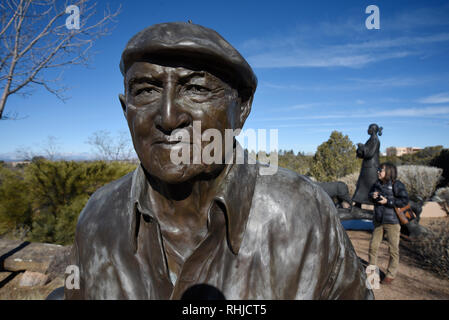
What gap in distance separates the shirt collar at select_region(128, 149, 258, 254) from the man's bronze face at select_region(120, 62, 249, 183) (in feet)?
0.51

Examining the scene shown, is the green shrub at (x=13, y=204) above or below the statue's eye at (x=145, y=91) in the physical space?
below

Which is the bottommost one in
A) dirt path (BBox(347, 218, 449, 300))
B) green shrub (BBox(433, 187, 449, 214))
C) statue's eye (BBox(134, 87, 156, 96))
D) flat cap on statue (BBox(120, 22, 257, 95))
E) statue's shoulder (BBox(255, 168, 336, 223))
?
dirt path (BBox(347, 218, 449, 300))

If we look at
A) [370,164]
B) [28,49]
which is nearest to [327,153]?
[370,164]

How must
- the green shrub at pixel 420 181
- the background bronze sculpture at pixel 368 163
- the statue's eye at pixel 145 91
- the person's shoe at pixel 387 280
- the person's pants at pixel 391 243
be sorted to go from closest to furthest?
the statue's eye at pixel 145 91
the person's pants at pixel 391 243
the person's shoe at pixel 387 280
the background bronze sculpture at pixel 368 163
the green shrub at pixel 420 181

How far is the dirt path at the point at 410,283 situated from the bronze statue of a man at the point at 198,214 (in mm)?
4364

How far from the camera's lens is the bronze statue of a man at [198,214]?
1132 mm

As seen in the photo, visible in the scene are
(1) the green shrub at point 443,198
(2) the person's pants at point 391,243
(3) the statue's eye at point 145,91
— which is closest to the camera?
(3) the statue's eye at point 145,91

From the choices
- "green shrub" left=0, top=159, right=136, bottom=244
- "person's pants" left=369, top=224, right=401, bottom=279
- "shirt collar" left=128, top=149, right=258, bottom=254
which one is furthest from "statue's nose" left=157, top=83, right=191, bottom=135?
"green shrub" left=0, top=159, right=136, bottom=244

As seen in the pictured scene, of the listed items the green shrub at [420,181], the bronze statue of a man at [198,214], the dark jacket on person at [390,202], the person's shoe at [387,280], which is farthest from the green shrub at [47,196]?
the green shrub at [420,181]

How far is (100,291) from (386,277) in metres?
5.58

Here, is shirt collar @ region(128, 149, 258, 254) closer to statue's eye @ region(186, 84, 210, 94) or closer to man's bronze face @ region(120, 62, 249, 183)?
man's bronze face @ region(120, 62, 249, 183)

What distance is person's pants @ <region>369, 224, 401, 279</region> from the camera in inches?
193

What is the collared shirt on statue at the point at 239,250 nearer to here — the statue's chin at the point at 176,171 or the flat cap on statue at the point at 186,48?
the statue's chin at the point at 176,171
